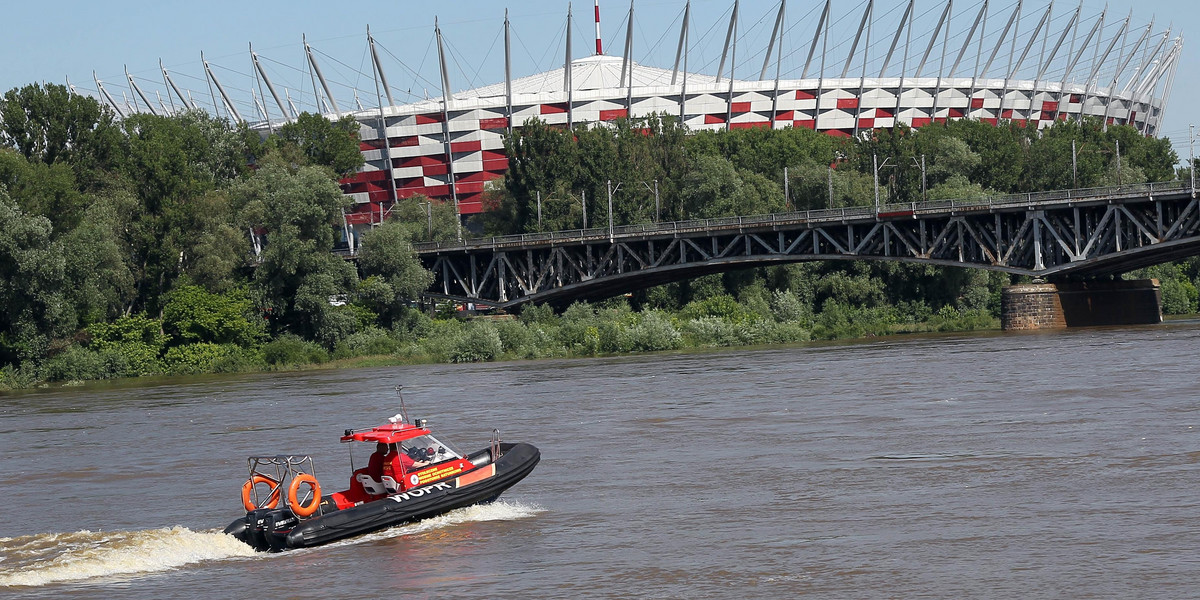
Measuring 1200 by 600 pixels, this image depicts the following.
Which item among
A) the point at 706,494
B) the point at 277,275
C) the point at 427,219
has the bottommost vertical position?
the point at 706,494

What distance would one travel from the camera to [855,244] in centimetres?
9500

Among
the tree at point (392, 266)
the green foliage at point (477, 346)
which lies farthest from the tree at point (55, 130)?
the green foliage at point (477, 346)

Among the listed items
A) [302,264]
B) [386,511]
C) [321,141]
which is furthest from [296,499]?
[321,141]

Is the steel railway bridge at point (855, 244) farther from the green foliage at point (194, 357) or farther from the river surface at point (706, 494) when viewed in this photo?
the river surface at point (706, 494)

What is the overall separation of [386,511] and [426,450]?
194 centimetres

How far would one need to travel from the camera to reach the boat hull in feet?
77.4

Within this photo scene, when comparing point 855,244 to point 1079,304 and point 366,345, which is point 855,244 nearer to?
point 1079,304

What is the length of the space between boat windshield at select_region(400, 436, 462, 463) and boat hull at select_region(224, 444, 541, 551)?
56 centimetres

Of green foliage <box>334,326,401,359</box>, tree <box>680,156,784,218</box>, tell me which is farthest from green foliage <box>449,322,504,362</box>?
tree <box>680,156,784,218</box>

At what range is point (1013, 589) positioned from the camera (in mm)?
18719

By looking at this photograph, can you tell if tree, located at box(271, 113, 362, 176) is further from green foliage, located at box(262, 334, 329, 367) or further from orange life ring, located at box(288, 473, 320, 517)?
orange life ring, located at box(288, 473, 320, 517)

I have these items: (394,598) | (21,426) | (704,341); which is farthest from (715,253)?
(394,598)

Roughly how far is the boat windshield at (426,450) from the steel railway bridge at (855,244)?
207 feet

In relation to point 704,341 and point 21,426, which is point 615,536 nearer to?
point 21,426
